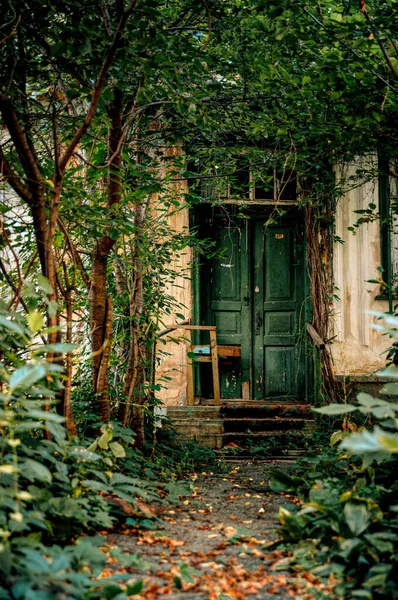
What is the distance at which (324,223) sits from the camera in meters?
7.20

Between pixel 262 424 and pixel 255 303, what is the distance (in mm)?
1785

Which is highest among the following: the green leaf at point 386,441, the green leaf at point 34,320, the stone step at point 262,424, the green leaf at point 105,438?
the green leaf at point 34,320

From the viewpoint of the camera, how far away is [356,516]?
2549 mm

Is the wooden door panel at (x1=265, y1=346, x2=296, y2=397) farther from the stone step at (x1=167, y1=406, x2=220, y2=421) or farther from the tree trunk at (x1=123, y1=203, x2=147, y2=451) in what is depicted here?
the tree trunk at (x1=123, y1=203, x2=147, y2=451)

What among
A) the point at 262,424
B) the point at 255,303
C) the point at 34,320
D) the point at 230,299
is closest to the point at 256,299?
the point at 255,303

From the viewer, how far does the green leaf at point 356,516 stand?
8.17ft

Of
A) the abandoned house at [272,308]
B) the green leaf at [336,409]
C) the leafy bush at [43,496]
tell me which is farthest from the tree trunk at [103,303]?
the abandoned house at [272,308]

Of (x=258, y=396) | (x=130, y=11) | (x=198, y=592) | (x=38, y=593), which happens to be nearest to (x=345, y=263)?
(x=258, y=396)

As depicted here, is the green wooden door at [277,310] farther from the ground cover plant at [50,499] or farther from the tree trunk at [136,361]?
the ground cover plant at [50,499]

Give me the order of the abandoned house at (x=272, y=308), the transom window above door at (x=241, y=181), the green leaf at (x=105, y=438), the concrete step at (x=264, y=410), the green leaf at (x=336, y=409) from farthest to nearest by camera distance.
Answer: the abandoned house at (x=272, y=308) → the concrete step at (x=264, y=410) → the transom window above door at (x=241, y=181) → the green leaf at (x=105, y=438) → the green leaf at (x=336, y=409)

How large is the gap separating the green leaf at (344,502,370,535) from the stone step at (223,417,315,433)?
384 centimetres

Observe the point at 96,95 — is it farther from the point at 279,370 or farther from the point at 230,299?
the point at 279,370

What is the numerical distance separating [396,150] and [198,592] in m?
4.06

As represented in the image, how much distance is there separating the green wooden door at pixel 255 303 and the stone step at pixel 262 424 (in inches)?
41.7
